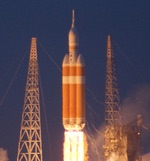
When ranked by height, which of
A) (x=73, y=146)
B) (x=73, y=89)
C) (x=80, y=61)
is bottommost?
(x=73, y=146)

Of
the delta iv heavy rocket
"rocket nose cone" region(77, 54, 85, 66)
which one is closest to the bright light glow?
the delta iv heavy rocket

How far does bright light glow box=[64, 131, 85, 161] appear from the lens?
82875 mm

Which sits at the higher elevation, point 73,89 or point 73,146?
point 73,89

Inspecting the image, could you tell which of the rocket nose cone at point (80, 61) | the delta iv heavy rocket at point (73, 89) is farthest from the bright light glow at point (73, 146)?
the rocket nose cone at point (80, 61)

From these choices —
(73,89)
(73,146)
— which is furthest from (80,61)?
(73,146)

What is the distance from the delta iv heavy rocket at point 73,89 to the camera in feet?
270

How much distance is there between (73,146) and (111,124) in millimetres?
21658

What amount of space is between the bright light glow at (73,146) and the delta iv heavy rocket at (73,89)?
1.70ft

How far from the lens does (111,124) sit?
104m

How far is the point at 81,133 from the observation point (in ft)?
273

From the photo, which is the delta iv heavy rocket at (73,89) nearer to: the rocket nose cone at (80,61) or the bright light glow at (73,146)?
the rocket nose cone at (80,61)

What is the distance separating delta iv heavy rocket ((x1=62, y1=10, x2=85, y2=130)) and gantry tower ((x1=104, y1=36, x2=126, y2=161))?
20846 mm

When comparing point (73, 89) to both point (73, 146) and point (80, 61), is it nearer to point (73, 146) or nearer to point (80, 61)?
point (80, 61)

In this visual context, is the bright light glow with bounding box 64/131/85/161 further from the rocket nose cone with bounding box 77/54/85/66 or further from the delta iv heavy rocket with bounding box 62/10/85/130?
the rocket nose cone with bounding box 77/54/85/66
